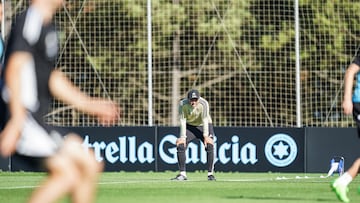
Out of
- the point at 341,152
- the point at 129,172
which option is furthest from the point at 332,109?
the point at 129,172

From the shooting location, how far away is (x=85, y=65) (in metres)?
33.8

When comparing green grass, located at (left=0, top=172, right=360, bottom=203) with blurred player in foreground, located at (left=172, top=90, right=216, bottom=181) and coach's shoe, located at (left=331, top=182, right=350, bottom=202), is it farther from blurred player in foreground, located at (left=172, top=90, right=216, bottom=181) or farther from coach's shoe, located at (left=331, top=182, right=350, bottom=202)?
blurred player in foreground, located at (left=172, top=90, right=216, bottom=181)

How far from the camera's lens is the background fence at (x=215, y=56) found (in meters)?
33.3

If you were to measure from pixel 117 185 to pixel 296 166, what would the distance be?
900 centimetres

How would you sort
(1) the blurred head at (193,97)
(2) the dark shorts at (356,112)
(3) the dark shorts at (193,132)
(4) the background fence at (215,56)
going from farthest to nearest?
1. (4) the background fence at (215,56)
2. (3) the dark shorts at (193,132)
3. (1) the blurred head at (193,97)
4. (2) the dark shorts at (356,112)

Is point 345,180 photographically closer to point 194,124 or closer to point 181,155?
point 181,155

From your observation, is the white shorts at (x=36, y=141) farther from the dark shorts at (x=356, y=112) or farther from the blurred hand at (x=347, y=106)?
the dark shorts at (x=356, y=112)

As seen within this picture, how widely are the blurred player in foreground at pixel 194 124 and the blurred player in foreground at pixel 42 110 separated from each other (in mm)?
12869

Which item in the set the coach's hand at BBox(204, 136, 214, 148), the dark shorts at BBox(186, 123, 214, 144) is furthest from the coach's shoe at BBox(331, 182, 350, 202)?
the dark shorts at BBox(186, 123, 214, 144)

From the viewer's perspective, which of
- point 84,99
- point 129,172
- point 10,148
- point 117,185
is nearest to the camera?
point 10,148

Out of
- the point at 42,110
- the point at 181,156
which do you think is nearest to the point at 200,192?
the point at 181,156

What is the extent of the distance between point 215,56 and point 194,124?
1517cm

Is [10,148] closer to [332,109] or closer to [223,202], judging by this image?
[223,202]

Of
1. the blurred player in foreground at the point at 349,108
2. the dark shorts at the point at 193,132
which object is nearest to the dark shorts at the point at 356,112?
the blurred player in foreground at the point at 349,108
